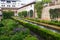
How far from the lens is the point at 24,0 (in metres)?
90.5

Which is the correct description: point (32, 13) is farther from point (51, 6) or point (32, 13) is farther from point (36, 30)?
point (36, 30)

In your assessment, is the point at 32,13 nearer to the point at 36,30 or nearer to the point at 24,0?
the point at 36,30

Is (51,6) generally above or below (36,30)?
above

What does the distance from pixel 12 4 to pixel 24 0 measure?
620 centimetres

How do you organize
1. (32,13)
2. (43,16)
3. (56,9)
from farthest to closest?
(32,13)
(43,16)
(56,9)

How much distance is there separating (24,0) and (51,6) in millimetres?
62892

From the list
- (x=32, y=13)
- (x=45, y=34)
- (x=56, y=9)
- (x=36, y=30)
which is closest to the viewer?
(x=45, y=34)

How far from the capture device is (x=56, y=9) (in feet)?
86.7

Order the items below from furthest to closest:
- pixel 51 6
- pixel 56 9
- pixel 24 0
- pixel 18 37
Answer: pixel 24 0
pixel 51 6
pixel 56 9
pixel 18 37

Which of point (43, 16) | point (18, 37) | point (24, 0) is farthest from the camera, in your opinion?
point (24, 0)

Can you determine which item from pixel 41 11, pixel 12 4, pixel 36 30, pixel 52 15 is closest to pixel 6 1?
pixel 12 4

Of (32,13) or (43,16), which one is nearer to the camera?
(43,16)

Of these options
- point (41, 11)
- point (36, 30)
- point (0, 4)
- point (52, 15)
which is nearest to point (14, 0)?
point (0, 4)

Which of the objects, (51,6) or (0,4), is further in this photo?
(0,4)
